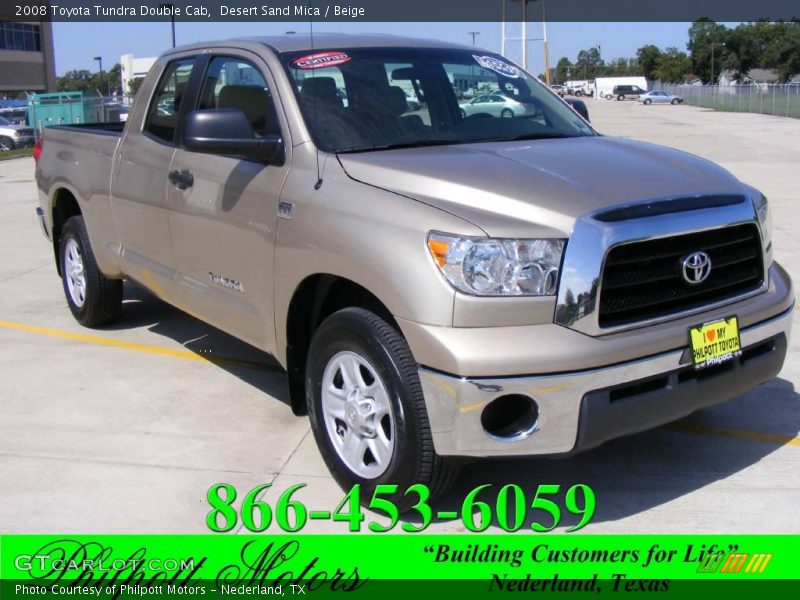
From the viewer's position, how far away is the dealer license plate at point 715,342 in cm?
372

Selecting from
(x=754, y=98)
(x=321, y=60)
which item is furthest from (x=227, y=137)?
(x=754, y=98)

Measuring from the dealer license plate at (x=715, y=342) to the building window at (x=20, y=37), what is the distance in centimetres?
6963

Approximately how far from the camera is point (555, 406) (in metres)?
3.45

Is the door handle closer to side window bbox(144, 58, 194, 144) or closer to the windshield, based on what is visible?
side window bbox(144, 58, 194, 144)

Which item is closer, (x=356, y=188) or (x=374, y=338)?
(x=374, y=338)

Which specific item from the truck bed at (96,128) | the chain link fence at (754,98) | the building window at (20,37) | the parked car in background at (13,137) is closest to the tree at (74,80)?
the building window at (20,37)

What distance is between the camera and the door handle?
501 cm

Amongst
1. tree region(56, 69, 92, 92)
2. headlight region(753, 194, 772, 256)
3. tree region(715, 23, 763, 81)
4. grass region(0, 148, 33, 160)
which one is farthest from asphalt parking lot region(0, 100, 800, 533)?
tree region(715, 23, 763, 81)

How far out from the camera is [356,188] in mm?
3932

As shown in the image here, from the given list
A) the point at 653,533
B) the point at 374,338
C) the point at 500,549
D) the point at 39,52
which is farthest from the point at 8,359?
the point at 39,52

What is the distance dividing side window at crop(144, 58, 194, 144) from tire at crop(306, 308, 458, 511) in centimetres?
203

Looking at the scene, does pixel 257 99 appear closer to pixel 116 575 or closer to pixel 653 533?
pixel 116 575

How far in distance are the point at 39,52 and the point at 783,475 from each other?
7641 centimetres

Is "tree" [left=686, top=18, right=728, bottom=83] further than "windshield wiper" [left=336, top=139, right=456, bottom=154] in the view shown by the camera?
Yes
